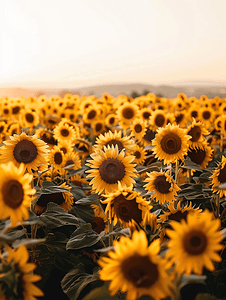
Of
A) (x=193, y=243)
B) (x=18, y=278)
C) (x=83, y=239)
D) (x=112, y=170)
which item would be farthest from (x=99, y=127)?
(x=193, y=243)

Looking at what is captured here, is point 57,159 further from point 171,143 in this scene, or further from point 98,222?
point 171,143

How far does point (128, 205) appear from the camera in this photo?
1906mm

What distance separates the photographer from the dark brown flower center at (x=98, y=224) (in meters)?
3.00

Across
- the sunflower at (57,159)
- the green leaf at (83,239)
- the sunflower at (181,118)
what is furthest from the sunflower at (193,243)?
the sunflower at (181,118)

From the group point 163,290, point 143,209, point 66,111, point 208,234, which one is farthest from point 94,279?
point 66,111

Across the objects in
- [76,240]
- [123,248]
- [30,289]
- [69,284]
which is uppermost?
[123,248]

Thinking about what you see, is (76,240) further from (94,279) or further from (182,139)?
(182,139)

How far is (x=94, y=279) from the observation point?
1.98 metres

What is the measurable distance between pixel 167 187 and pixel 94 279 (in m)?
1.09

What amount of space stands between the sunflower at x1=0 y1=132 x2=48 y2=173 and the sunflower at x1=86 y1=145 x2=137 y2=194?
44 centimetres

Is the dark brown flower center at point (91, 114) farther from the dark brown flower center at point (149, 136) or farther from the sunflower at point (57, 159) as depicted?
the sunflower at point (57, 159)

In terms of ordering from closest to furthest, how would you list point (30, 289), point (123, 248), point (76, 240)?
point (123, 248), point (30, 289), point (76, 240)

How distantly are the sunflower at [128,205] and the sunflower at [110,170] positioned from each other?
495 mm

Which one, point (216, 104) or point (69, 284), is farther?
point (216, 104)
